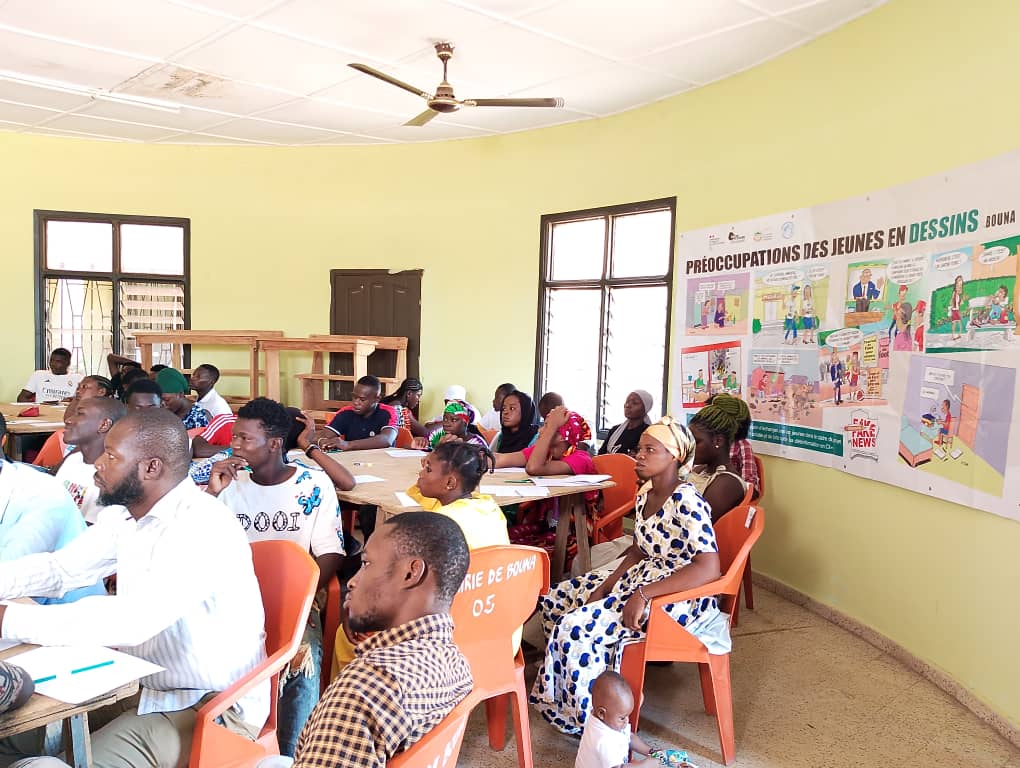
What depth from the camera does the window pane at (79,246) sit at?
777 cm

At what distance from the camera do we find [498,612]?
7.38ft

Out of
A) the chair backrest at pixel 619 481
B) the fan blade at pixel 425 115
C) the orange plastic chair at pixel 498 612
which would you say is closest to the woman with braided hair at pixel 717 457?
the chair backrest at pixel 619 481

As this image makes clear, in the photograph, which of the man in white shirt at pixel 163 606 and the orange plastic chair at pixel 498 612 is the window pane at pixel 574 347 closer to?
the orange plastic chair at pixel 498 612

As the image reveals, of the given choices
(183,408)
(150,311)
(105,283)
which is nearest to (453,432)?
(183,408)

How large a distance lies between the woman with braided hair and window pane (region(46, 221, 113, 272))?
21.5ft

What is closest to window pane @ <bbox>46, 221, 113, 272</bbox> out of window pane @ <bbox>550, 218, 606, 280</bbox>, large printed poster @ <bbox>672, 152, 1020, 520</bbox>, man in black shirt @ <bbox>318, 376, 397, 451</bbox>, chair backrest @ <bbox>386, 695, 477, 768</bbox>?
man in black shirt @ <bbox>318, 376, 397, 451</bbox>

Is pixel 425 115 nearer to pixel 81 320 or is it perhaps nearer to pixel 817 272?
pixel 817 272

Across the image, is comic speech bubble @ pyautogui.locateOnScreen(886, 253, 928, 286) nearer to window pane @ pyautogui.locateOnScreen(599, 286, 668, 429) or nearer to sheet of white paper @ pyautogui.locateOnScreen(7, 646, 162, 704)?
window pane @ pyautogui.locateOnScreen(599, 286, 668, 429)

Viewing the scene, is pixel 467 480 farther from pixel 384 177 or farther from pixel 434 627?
pixel 384 177

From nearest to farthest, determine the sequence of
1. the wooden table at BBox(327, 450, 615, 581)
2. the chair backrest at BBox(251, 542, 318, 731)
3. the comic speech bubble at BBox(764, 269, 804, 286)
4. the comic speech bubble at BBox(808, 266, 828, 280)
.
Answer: the chair backrest at BBox(251, 542, 318, 731) < the wooden table at BBox(327, 450, 615, 581) < the comic speech bubble at BBox(808, 266, 828, 280) < the comic speech bubble at BBox(764, 269, 804, 286)

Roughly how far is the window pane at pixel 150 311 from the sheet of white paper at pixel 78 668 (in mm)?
6957

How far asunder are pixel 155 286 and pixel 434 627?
764cm

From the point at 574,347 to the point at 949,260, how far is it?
3.54 m

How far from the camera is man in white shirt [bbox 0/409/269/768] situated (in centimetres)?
164
